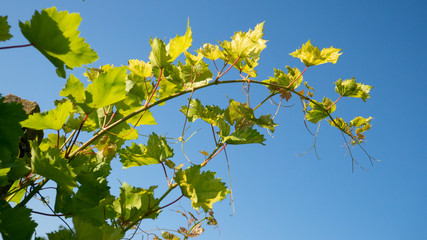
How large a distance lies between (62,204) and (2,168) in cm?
20

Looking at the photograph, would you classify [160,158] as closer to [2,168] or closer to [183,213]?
[2,168]

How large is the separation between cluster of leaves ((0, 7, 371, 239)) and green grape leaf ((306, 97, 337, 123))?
12mm

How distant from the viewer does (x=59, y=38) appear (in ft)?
2.21

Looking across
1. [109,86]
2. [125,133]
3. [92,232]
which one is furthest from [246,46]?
[92,232]

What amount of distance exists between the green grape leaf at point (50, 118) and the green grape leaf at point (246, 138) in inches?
17.1

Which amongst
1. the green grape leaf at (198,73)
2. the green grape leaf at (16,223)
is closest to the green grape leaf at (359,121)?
the green grape leaf at (198,73)

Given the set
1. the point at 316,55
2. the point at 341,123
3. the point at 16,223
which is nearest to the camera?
the point at 16,223

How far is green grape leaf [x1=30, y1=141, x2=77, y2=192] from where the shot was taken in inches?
30.8

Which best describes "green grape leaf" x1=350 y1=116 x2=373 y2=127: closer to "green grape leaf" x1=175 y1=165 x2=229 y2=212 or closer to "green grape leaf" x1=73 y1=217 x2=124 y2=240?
"green grape leaf" x1=175 y1=165 x2=229 y2=212

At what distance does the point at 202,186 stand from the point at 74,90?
405mm

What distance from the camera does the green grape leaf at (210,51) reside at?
3.30 feet

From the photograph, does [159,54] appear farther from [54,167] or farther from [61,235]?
[61,235]

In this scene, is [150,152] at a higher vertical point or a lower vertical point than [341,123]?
lower

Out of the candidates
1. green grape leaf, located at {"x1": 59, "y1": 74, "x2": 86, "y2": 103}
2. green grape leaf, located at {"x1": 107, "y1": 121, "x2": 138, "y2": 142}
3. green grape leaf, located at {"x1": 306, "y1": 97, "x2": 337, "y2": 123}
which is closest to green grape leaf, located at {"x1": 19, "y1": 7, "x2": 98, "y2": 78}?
green grape leaf, located at {"x1": 59, "y1": 74, "x2": 86, "y2": 103}
